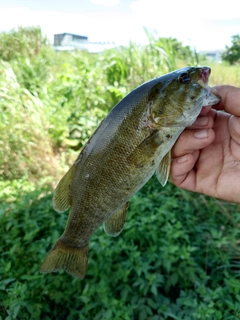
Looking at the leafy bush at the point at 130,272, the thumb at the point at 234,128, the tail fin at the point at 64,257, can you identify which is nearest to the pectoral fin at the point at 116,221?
the tail fin at the point at 64,257

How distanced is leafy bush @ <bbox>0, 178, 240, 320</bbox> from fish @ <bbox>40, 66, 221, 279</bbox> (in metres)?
1.04

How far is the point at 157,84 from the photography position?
4.54 ft

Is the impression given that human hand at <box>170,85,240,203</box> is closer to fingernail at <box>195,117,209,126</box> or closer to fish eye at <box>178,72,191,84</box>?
fingernail at <box>195,117,209,126</box>

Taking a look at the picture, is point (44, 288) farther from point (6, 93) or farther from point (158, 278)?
point (6, 93)

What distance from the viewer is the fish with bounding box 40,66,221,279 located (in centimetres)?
137

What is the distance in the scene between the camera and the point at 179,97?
137cm

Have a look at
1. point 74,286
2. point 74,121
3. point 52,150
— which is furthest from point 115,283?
point 74,121

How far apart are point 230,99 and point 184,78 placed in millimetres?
356

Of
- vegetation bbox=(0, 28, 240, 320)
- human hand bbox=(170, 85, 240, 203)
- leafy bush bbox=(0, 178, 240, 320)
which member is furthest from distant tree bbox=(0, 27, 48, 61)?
human hand bbox=(170, 85, 240, 203)

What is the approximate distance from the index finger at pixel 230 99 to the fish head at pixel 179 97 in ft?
0.86

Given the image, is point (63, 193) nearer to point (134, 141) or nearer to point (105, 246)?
point (134, 141)

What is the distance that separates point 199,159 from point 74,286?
137 centimetres

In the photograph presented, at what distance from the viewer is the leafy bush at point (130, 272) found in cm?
225

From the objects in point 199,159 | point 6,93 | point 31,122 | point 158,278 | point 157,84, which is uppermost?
point 157,84
